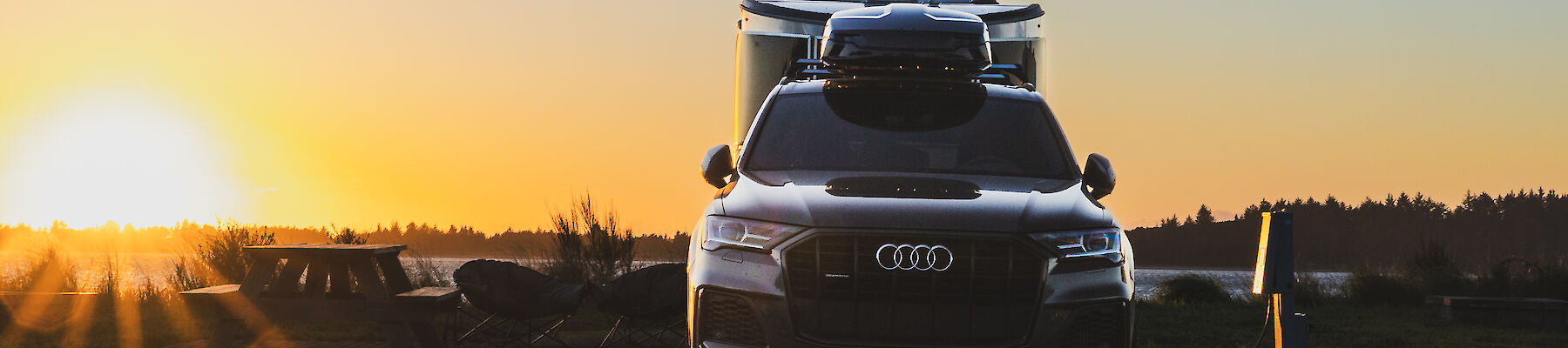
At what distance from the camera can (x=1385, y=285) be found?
18609 mm

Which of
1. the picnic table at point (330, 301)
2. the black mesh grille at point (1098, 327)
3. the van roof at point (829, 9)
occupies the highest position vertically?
the van roof at point (829, 9)

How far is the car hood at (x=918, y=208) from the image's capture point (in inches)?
175

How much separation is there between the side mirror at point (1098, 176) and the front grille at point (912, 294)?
3.89 ft

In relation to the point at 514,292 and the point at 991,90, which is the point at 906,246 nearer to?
the point at 991,90

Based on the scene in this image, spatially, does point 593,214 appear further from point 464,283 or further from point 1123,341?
point 1123,341

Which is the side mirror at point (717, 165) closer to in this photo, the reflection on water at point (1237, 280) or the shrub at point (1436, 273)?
the reflection on water at point (1237, 280)

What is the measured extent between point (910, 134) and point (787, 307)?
1714 millimetres

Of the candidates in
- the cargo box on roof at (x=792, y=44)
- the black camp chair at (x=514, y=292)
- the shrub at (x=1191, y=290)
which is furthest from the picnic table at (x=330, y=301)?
the shrub at (x=1191, y=290)

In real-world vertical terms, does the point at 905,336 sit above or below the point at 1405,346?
above

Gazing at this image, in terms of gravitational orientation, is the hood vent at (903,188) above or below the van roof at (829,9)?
below

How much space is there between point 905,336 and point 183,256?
44.1 ft

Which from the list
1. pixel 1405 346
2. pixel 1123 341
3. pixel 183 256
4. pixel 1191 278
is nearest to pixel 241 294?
pixel 1123 341

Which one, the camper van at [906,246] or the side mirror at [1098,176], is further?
the side mirror at [1098,176]

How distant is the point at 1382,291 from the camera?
60.8ft
